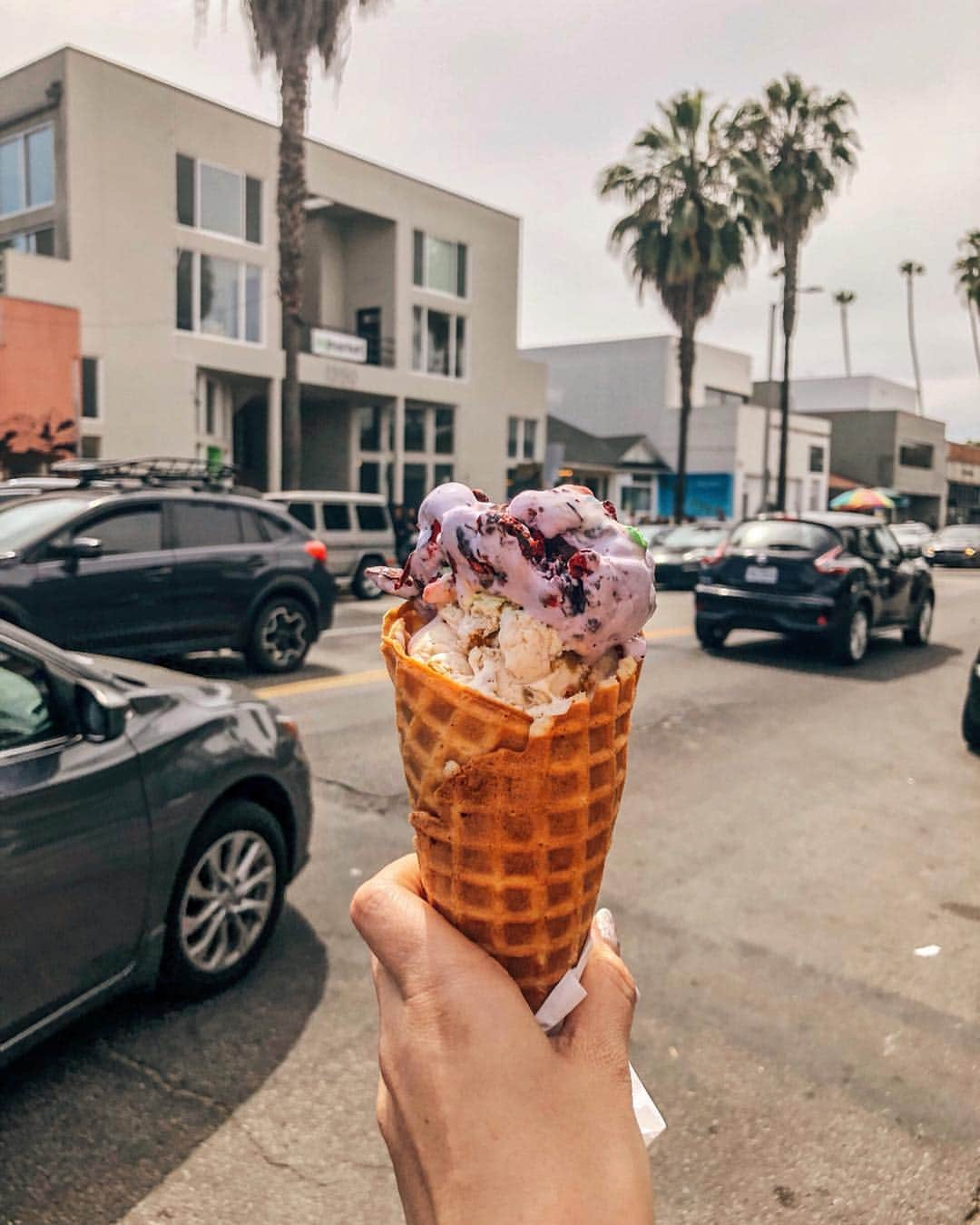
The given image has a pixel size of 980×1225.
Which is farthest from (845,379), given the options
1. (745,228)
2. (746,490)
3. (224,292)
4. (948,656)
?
(948,656)

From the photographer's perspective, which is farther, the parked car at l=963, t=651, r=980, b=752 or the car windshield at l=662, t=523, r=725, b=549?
the car windshield at l=662, t=523, r=725, b=549

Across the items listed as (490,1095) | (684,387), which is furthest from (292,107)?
(490,1095)

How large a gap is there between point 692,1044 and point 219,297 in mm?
25089

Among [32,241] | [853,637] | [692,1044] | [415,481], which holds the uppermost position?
[32,241]

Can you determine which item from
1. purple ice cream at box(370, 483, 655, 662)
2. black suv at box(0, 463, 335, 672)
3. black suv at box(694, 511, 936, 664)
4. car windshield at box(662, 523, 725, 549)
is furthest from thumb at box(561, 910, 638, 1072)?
car windshield at box(662, 523, 725, 549)

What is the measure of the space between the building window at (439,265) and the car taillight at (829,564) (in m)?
23.0

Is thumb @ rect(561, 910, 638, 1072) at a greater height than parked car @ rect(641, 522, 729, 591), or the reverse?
thumb @ rect(561, 910, 638, 1072)

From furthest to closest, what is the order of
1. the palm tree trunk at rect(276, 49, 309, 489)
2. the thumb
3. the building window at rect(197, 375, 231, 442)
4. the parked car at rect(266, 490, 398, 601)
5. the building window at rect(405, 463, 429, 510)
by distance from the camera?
the building window at rect(405, 463, 429, 510), the building window at rect(197, 375, 231, 442), the palm tree trunk at rect(276, 49, 309, 489), the parked car at rect(266, 490, 398, 601), the thumb

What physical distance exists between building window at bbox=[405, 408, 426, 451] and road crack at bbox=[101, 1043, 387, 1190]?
97.9 feet

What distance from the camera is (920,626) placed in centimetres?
1357

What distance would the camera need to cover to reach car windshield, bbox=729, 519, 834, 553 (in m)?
11.6

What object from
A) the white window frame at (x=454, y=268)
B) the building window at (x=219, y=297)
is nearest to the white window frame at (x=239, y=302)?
the building window at (x=219, y=297)

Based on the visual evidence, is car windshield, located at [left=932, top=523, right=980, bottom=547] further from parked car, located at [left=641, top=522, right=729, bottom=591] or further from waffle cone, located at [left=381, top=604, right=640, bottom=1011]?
waffle cone, located at [left=381, top=604, right=640, bottom=1011]

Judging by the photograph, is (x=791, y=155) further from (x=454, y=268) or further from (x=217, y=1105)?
(x=217, y=1105)
